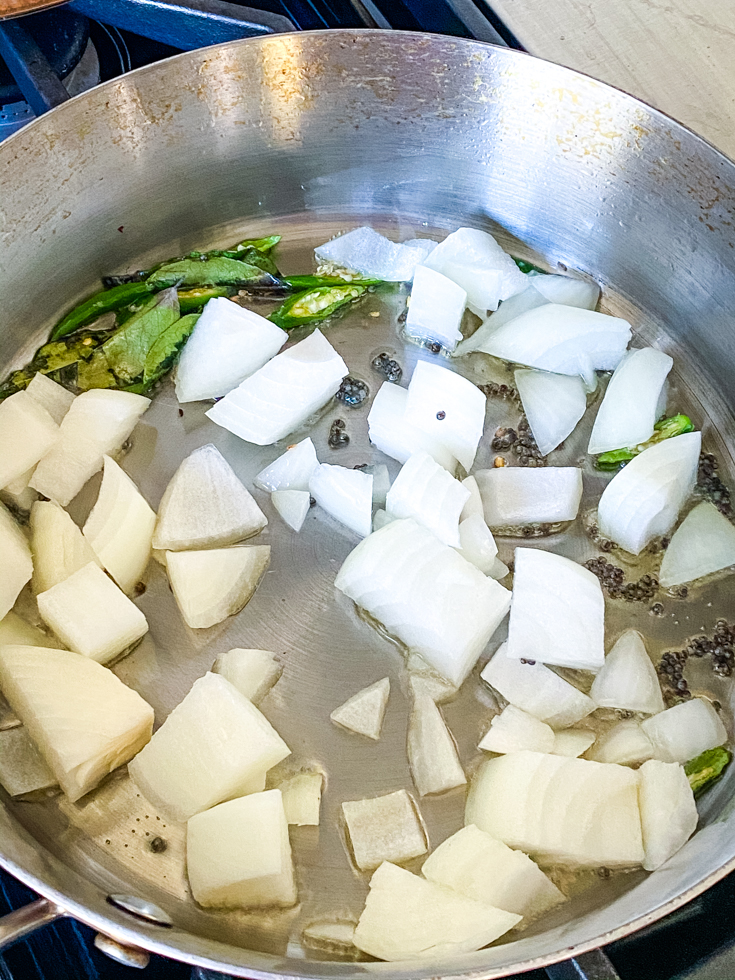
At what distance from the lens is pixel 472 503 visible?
3.81 ft

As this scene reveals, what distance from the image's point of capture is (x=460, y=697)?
42.1 inches

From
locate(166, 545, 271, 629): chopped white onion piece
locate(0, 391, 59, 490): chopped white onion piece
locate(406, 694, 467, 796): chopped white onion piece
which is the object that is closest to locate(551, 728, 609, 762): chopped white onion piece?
locate(406, 694, 467, 796): chopped white onion piece

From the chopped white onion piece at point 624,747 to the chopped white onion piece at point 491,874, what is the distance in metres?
0.17

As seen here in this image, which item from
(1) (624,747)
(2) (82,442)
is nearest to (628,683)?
(1) (624,747)

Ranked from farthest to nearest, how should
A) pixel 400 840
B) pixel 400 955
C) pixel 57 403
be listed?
pixel 57 403 → pixel 400 840 → pixel 400 955

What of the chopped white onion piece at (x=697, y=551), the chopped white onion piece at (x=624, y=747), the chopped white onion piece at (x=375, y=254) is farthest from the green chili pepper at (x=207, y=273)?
the chopped white onion piece at (x=624, y=747)

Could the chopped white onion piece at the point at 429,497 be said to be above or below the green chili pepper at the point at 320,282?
below

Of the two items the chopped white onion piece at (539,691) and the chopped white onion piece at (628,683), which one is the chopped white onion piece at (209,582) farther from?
the chopped white onion piece at (628,683)

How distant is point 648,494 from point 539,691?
329 millimetres

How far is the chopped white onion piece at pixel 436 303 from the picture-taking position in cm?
130

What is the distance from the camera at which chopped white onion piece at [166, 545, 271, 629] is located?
1.09 metres

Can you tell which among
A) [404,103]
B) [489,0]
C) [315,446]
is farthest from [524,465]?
[489,0]

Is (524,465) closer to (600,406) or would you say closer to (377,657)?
(600,406)

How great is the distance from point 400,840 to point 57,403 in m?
0.80
